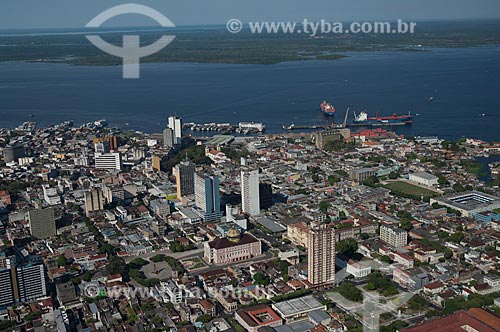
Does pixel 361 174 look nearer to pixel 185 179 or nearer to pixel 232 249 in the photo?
pixel 185 179

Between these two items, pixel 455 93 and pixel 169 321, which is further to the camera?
pixel 455 93

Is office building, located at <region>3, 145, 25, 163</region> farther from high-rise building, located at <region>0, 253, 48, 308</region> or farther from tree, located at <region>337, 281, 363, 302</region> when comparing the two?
tree, located at <region>337, 281, 363, 302</region>

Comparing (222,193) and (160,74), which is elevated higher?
(160,74)

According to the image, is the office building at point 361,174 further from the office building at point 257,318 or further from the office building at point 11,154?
the office building at point 11,154

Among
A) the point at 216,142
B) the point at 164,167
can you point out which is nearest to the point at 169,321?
the point at 164,167

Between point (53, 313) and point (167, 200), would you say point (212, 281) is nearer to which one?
point (53, 313)

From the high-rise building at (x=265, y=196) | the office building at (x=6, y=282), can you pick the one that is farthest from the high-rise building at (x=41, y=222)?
the high-rise building at (x=265, y=196)

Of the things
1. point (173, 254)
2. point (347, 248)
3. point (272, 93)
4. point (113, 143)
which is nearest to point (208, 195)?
point (173, 254)
